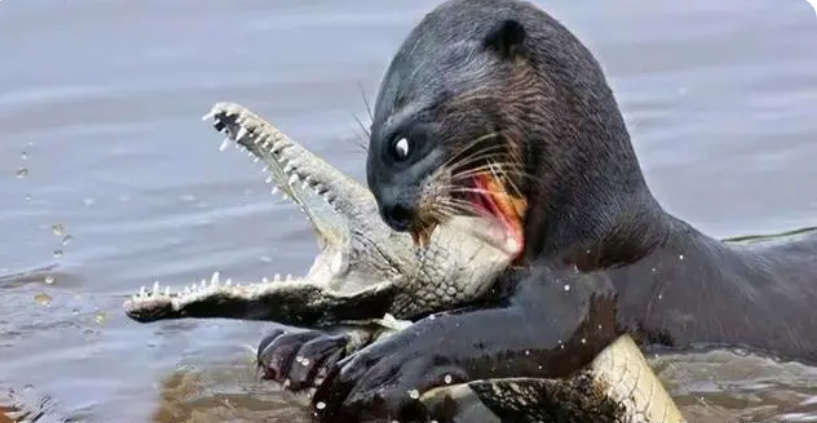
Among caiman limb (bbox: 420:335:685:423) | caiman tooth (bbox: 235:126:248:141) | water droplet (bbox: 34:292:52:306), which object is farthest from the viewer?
water droplet (bbox: 34:292:52:306)

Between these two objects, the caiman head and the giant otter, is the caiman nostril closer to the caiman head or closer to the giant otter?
the giant otter

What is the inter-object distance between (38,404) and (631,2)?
4.13 metres

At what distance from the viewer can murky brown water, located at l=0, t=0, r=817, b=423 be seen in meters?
5.90

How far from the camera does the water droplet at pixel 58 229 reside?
6.91 meters

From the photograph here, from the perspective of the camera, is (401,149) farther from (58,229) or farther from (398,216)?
(58,229)

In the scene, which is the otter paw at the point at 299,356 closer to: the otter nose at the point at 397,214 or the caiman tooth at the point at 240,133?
the otter nose at the point at 397,214

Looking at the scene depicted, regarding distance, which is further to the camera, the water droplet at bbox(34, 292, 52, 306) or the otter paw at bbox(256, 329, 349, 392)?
the water droplet at bbox(34, 292, 52, 306)

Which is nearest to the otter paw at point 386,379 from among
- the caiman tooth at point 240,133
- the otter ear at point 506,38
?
the otter ear at point 506,38

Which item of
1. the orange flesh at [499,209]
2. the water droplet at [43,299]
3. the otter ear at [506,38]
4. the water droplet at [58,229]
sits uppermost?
the otter ear at [506,38]

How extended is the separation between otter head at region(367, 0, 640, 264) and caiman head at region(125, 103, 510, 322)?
0.45ft

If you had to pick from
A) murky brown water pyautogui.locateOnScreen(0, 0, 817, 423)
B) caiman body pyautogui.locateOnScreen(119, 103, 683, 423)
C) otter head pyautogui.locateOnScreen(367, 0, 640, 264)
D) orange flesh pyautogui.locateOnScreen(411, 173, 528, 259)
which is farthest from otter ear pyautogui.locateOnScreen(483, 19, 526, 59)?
murky brown water pyautogui.locateOnScreen(0, 0, 817, 423)

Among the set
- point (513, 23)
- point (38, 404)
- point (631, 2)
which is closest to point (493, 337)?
point (513, 23)

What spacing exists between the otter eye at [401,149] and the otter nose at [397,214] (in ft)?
0.34

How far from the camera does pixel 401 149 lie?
486 cm
